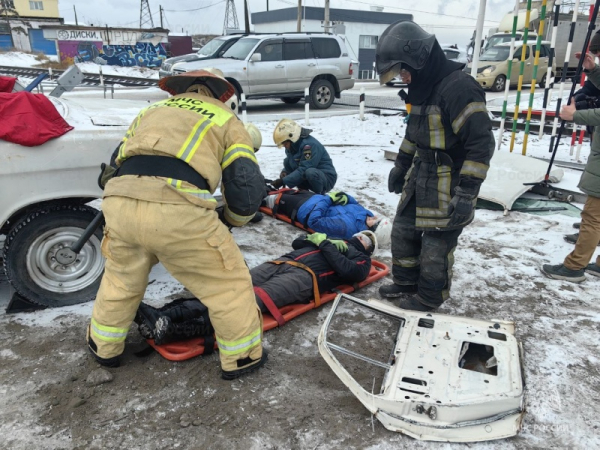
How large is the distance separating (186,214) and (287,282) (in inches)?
51.7

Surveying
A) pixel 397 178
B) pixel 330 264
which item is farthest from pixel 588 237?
pixel 330 264

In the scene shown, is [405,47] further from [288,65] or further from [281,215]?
[288,65]

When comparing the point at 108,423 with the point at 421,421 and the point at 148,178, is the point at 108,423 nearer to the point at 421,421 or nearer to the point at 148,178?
the point at 148,178

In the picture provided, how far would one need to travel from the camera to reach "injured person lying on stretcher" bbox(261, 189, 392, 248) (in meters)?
4.67

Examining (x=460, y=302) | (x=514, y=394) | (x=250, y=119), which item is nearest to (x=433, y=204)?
(x=460, y=302)

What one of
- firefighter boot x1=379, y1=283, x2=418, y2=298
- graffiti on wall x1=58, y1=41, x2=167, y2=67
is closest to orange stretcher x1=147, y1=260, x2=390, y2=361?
firefighter boot x1=379, y1=283, x2=418, y2=298

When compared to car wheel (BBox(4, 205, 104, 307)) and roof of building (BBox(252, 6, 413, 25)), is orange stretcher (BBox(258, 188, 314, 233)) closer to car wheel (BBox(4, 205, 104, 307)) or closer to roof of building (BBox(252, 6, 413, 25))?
car wheel (BBox(4, 205, 104, 307))

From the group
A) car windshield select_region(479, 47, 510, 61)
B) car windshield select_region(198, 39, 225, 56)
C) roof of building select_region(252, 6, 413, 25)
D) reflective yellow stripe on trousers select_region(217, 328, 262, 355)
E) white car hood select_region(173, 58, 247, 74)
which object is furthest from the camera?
roof of building select_region(252, 6, 413, 25)

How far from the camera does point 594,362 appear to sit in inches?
113

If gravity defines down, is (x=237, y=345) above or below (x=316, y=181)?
below

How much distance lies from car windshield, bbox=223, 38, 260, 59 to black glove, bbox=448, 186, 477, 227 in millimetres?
10568

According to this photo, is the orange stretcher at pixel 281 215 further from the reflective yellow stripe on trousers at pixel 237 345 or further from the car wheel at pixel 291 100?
the car wheel at pixel 291 100

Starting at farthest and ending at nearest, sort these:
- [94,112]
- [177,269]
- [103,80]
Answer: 1. [103,80]
2. [94,112]
3. [177,269]

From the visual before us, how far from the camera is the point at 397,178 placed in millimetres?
3689
